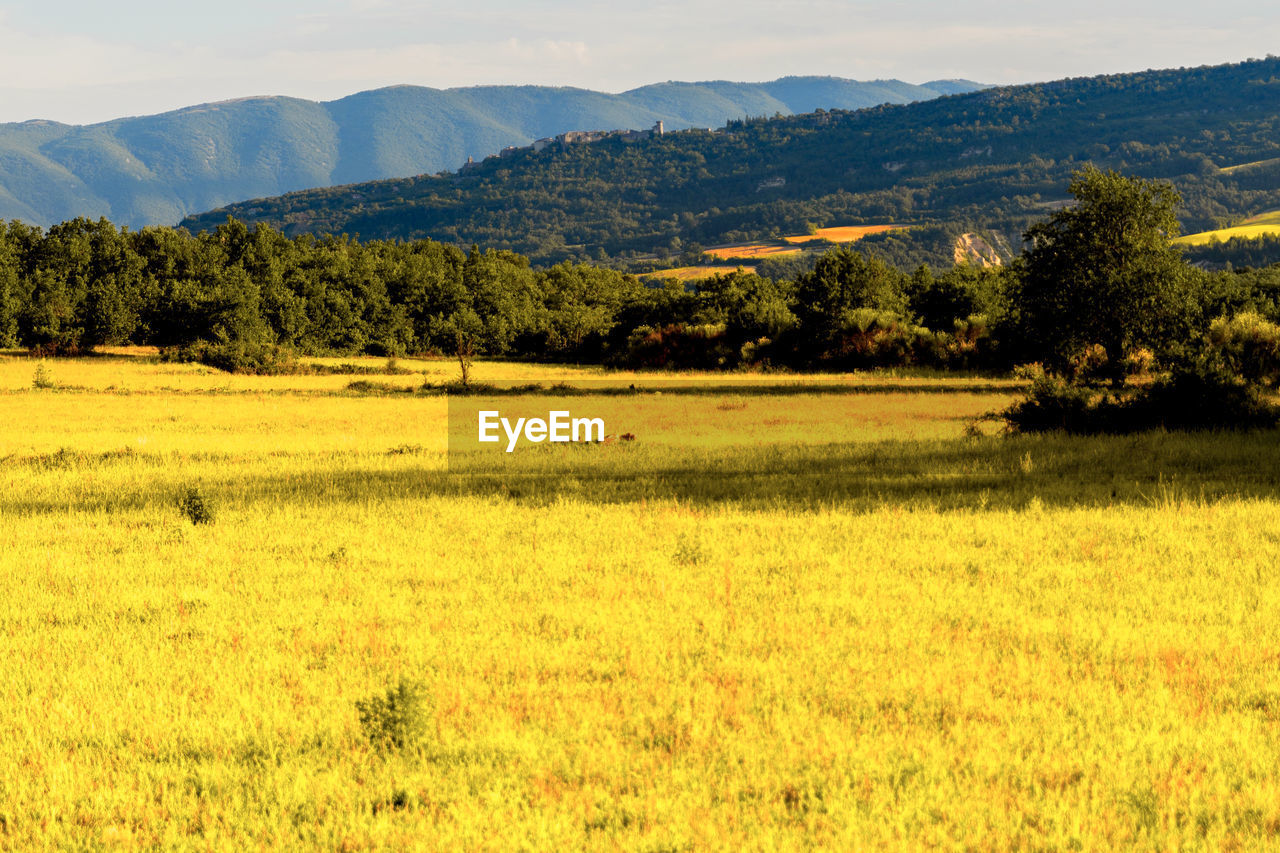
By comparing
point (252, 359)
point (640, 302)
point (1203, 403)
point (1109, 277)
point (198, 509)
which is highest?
point (640, 302)

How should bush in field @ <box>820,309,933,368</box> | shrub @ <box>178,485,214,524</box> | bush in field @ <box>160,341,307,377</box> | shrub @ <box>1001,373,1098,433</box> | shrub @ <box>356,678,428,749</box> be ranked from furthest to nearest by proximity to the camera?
1. bush in field @ <box>160,341,307,377</box>
2. bush in field @ <box>820,309,933,368</box>
3. shrub @ <box>1001,373,1098,433</box>
4. shrub @ <box>178,485,214,524</box>
5. shrub @ <box>356,678,428,749</box>

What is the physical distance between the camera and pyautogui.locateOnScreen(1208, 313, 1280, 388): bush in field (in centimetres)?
4456

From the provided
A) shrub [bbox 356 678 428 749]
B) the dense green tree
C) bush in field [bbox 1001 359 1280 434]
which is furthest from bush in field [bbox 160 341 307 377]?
shrub [bbox 356 678 428 749]

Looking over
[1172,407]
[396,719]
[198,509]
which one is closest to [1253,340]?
[1172,407]

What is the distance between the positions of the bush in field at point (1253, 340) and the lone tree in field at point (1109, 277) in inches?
142

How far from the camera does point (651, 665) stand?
8594 mm

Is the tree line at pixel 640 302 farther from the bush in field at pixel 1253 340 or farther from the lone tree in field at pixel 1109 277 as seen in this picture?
the bush in field at pixel 1253 340

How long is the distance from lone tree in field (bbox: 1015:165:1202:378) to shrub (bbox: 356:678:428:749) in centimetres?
4004

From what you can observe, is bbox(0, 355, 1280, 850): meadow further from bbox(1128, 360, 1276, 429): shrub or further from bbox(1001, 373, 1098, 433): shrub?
bbox(1001, 373, 1098, 433): shrub

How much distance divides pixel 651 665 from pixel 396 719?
2.32 metres

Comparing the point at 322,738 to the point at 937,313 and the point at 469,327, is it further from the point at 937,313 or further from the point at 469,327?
the point at 469,327

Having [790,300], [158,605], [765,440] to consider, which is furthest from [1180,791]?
[790,300]

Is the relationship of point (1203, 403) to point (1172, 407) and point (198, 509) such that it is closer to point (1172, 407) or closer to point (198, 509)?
point (1172, 407)

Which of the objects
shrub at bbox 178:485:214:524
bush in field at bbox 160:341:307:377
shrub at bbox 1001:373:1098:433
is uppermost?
bush in field at bbox 160:341:307:377
